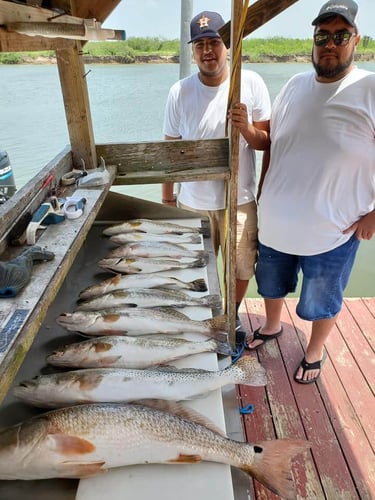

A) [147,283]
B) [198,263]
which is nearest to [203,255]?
[198,263]

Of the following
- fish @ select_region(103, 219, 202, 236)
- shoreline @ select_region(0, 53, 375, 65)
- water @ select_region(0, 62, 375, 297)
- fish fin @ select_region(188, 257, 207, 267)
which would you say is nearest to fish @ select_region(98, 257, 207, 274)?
fish fin @ select_region(188, 257, 207, 267)

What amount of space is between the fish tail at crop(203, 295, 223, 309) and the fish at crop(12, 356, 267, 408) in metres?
0.49

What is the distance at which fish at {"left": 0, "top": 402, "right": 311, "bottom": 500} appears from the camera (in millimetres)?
1166

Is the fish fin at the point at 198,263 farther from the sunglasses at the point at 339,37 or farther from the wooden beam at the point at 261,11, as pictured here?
the sunglasses at the point at 339,37

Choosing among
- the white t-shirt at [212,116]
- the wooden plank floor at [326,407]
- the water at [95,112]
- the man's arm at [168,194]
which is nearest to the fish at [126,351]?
the wooden plank floor at [326,407]

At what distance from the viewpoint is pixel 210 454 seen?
125cm

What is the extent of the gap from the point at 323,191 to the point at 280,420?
1.43 meters

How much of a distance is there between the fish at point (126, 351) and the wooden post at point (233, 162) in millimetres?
760

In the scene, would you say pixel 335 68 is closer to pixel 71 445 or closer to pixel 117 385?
pixel 117 385

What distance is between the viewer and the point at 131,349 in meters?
1.63

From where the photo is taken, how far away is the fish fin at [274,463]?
48.6 inches

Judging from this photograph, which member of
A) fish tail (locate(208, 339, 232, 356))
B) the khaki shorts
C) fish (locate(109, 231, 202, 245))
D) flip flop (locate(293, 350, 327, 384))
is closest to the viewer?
fish tail (locate(208, 339, 232, 356))

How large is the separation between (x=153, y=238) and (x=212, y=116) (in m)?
0.96

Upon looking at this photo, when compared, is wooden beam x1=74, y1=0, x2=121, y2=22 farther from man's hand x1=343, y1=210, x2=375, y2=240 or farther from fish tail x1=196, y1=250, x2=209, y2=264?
man's hand x1=343, y1=210, x2=375, y2=240
